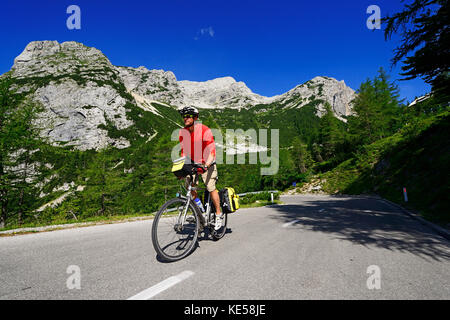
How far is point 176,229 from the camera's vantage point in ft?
11.4

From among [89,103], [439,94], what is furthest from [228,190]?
[89,103]

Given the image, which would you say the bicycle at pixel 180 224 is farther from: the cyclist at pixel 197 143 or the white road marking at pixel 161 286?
the white road marking at pixel 161 286

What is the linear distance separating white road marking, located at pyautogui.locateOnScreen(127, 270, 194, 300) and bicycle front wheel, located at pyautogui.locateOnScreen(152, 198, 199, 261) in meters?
0.59

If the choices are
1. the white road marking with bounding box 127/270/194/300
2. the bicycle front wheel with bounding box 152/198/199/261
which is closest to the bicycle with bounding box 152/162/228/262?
the bicycle front wheel with bounding box 152/198/199/261

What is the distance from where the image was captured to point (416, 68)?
18.3ft

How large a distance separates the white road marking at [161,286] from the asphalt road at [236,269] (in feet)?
0.04

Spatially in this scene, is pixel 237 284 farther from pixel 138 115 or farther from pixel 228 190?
pixel 138 115

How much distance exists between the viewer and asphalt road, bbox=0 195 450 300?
7.11 feet

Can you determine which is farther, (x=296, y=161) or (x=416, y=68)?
(x=296, y=161)

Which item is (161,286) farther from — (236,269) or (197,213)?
(197,213)

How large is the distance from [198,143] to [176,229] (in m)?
1.64

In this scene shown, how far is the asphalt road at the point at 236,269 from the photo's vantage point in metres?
2.17

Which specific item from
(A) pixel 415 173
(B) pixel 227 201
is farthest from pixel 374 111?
(B) pixel 227 201
